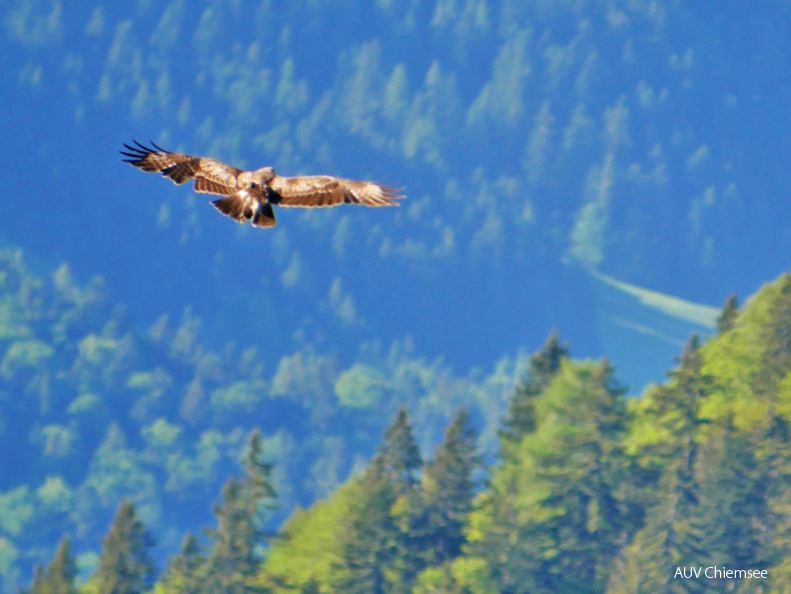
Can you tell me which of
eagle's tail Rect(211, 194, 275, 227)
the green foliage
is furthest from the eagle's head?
the green foliage

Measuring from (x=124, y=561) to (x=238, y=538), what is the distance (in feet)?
13.2

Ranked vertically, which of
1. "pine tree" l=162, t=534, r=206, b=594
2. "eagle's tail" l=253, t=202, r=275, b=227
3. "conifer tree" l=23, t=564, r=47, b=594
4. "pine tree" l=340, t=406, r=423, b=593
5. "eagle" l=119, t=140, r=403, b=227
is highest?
"pine tree" l=340, t=406, r=423, b=593

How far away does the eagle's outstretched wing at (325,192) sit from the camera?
22.8 metres

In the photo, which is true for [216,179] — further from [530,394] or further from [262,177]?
[530,394]

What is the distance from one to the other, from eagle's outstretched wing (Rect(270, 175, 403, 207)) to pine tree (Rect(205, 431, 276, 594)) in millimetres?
36348

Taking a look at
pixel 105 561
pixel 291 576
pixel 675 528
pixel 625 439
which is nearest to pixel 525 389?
pixel 625 439

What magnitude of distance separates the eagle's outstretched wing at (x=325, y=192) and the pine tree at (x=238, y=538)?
36.3 meters

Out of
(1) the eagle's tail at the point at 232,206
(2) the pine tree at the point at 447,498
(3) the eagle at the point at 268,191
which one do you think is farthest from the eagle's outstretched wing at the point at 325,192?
(2) the pine tree at the point at 447,498

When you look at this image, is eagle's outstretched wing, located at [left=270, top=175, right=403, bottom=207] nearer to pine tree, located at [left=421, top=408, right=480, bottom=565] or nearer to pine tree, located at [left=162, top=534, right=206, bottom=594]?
pine tree, located at [left=162, top=534, right=206, bottom=594]

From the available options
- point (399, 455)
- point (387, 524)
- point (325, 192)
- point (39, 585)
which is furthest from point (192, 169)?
point (39, 585)

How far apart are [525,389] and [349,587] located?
42.0 ft

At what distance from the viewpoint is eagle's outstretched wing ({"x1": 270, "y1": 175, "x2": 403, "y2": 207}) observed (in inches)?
897

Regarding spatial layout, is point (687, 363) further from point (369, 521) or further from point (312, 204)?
point (312, 204)

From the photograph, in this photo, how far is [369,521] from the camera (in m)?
59.5
